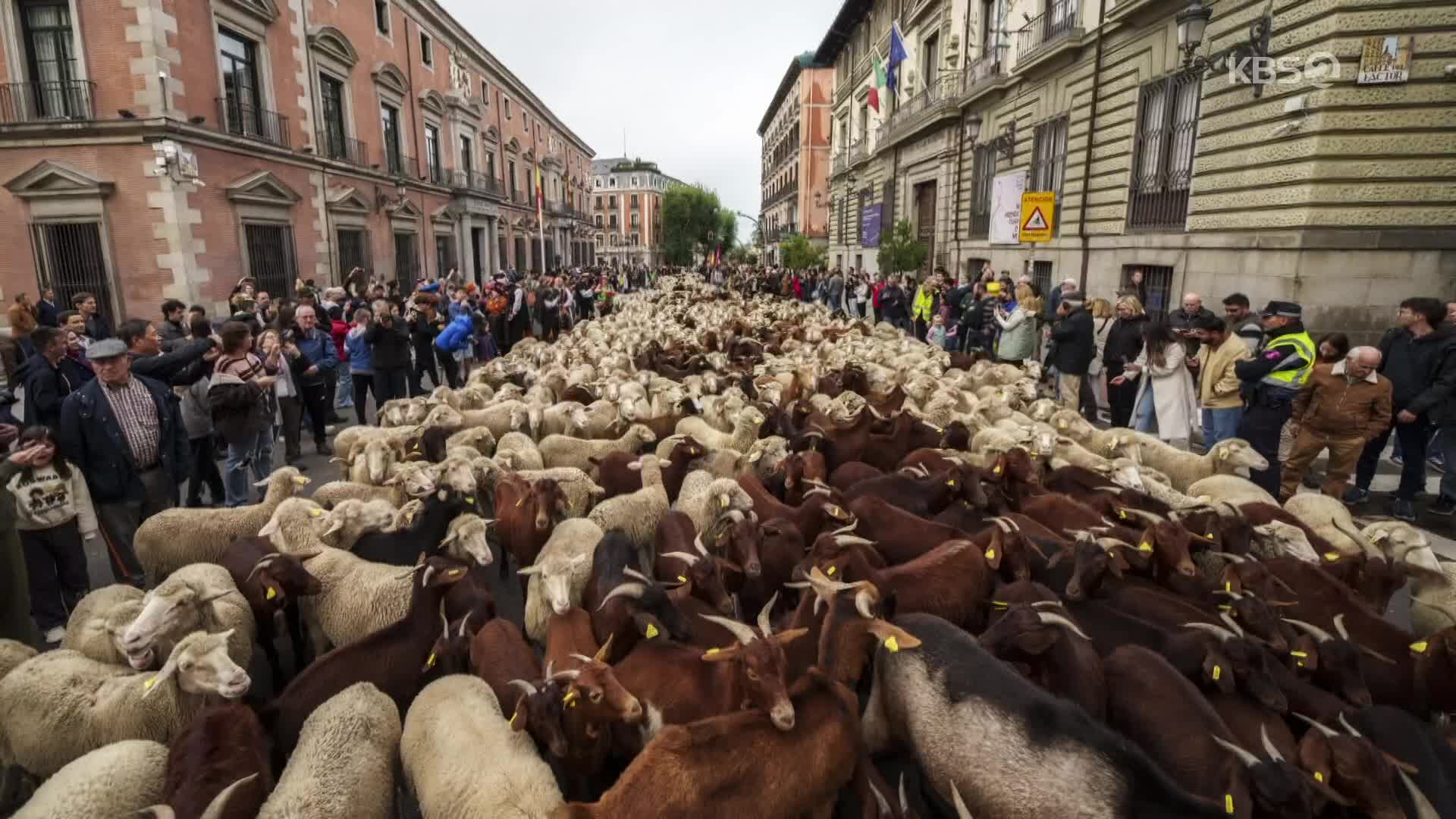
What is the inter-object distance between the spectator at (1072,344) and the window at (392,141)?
28.9 m

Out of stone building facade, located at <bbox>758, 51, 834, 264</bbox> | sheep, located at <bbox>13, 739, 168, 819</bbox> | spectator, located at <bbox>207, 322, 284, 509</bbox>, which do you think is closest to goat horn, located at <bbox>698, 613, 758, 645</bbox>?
sheep, located at <bbox>13, 739, 168, 819</bbox>

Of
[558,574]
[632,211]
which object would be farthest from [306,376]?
[632,211]

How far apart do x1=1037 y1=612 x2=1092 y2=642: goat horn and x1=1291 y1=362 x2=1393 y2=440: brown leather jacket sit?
496 centimetres

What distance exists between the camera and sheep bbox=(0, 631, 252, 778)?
3373mm

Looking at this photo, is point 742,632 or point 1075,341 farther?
point 1075,341

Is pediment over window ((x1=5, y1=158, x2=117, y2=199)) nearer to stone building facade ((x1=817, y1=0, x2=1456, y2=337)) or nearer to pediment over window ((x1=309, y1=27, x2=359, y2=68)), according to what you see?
pediment over window ((x1=309, y1=27, x2=359, y2=68))

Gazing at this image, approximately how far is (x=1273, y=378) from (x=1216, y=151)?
26.9 feet

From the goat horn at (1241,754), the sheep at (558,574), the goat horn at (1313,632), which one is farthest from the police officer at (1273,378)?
the sheep at (558,574)

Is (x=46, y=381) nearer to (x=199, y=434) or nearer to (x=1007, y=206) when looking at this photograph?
(x=199, y=434)

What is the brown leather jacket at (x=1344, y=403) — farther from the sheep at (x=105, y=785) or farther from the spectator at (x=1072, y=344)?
the sheep at (x=105, y=785)

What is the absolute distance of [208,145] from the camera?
17.9 metres

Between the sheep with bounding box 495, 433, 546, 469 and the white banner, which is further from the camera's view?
the white banner

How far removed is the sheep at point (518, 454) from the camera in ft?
22.7

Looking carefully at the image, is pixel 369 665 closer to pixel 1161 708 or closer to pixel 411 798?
pixel 411 798
